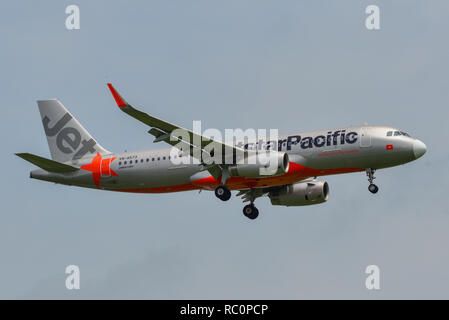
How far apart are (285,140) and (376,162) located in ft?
18.4

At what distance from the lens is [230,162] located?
176 ft

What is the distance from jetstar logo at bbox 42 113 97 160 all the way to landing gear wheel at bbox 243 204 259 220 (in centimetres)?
1103

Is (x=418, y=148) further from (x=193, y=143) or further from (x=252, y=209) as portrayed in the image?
(x=193, y=143)

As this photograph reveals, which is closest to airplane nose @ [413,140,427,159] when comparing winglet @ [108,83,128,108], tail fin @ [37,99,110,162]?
winglet @ [108,83,128,108]

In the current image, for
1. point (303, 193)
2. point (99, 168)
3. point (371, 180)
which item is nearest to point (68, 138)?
point (99, 168)

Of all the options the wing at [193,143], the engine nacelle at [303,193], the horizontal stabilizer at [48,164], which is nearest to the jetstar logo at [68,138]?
the horizontal stabilizer at [48,164]

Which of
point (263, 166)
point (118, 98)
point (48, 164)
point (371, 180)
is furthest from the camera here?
point (48, 164)

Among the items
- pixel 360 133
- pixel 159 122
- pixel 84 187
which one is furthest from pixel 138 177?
pixel 360 133

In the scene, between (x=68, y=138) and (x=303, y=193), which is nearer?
(x=303, y=193)

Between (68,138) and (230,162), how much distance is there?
13.8 m

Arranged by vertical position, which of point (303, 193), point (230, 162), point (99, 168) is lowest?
point (303, 193)

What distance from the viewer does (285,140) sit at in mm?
54219

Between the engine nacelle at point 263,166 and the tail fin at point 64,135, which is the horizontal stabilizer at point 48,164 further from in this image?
the engine nacelle at point 263,166

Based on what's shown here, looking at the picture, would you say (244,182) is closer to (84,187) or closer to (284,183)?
(284,183)
